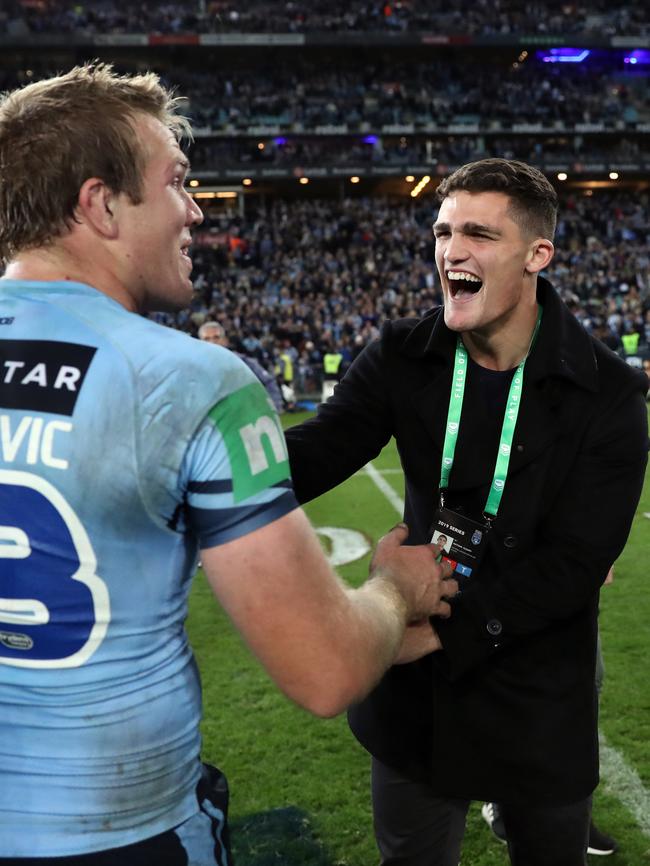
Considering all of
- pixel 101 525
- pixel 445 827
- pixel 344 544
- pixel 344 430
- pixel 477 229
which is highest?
pixel 477 229

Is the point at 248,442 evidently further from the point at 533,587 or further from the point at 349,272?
the point at 349,272

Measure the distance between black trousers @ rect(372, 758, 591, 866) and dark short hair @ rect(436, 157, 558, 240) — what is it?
61.4 inches

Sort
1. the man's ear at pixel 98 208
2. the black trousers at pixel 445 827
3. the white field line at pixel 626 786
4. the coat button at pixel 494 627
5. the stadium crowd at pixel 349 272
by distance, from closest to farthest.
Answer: the man's ear at pixel 98 208
the coat button at pixel 494 627
the black trousers at pixel 445 827
the white field line at pixel 626 786
the stadium crowd at pixel 349 272

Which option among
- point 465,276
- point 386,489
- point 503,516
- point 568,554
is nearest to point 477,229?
point 465,276

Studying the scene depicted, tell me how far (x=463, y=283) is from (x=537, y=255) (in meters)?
0.22

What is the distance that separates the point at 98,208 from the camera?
4.67 ft

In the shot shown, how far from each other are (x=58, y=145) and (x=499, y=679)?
5.40 feet

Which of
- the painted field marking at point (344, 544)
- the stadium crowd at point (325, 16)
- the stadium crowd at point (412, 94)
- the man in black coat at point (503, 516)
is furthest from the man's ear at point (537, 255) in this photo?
the stadium crowd at point (325, 16)

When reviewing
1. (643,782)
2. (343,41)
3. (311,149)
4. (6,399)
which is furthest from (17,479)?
(343,41)

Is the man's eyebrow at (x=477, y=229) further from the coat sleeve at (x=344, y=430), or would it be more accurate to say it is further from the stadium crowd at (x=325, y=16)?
the stadium crowd at (x=325, y=16)

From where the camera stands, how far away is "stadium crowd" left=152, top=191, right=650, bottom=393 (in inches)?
1036

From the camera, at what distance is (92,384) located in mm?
1306

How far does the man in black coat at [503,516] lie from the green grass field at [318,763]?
130cm

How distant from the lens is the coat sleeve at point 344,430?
8.04ft
